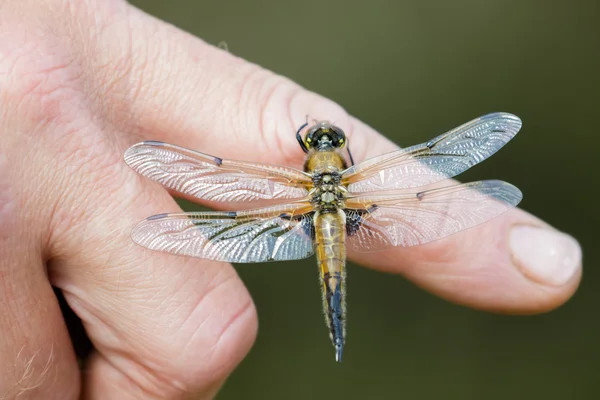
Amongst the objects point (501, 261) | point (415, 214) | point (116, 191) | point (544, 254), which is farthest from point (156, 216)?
point (544, 254)

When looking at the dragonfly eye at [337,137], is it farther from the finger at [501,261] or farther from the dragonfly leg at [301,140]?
the finger at [501,261]

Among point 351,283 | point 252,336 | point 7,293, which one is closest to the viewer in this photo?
point 7,293

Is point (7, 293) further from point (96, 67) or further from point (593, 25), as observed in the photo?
point (593, 25)

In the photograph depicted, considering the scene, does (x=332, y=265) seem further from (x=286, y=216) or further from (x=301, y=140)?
(x=301, y=140)

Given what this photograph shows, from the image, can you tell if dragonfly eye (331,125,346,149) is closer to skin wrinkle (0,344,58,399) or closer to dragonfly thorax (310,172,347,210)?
dragonfly thorax (310,172,347,210)

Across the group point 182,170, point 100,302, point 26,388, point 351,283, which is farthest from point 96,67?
point 351,283

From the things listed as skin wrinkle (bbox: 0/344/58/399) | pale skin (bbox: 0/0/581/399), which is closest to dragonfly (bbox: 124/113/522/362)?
pale skin (bbox: 0/0/581/399)
